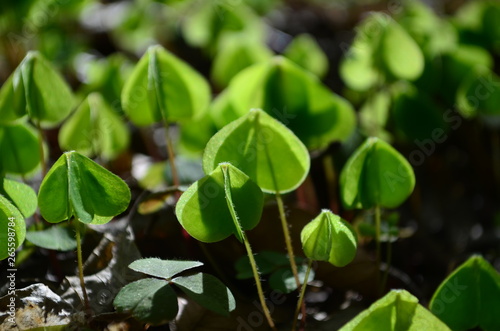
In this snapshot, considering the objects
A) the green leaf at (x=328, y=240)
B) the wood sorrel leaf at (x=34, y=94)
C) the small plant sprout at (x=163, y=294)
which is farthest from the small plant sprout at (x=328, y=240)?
the wood sorrel leaf at (x=34, y=94)

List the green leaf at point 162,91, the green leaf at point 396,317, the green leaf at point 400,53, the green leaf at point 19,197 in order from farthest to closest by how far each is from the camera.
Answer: the green leaf at point 400,53, the green leaf at point 162,91, the green leaf at point 19,197, the green leaf at point 396,317

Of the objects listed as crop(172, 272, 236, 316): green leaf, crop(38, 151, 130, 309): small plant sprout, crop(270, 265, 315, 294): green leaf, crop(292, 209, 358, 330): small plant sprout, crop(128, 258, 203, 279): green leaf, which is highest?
crop(38, 151, 130, 309): small plant sprout

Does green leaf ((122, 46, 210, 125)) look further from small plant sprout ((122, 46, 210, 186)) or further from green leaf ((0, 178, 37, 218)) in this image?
green leaf ((0, 178, 37, 218))

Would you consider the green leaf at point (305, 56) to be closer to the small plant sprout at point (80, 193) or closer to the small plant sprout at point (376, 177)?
the small plant sprout at point (376, 177)

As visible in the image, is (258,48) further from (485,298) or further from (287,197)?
(485,298)

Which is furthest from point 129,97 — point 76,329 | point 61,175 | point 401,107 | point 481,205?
point 481,205

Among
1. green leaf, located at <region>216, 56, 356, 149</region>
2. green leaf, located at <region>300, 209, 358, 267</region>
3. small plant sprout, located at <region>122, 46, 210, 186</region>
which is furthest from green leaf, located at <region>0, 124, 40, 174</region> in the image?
green leaf, located at <region>300, 209, 358, 267</region>
